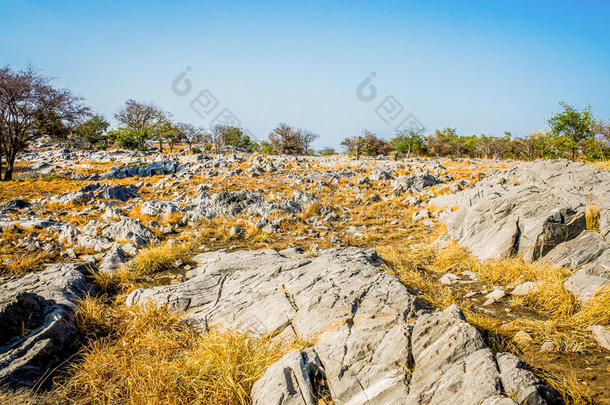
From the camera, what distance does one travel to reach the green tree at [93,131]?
4943cm

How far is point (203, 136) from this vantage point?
48.1 metres

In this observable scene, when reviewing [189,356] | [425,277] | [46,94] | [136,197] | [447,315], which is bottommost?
[425,277]

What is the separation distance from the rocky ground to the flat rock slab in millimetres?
18

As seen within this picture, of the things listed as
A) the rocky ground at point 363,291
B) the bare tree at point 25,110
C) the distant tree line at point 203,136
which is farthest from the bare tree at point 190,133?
the rocky ground at point 363,291

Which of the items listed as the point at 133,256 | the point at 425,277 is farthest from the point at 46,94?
the point at 425,277

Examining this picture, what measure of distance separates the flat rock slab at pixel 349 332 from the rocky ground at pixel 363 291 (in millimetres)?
18

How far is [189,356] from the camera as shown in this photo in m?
3.50

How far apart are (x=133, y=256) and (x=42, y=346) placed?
384 centimetres

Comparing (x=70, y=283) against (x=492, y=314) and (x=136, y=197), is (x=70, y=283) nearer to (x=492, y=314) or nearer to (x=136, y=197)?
(x=492, y=314)

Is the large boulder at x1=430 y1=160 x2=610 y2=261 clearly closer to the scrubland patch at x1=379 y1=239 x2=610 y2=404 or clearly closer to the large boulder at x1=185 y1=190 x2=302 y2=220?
the scrubland patch at x1=379 y1=239 x2=610 y2=404

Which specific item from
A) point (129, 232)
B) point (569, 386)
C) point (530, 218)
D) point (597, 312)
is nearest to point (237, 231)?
point (129, 232)

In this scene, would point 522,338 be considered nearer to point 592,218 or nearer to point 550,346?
point 550,346

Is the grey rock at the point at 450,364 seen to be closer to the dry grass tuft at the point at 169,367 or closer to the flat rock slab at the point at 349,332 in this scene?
the flat rock slab at the point at 349,332

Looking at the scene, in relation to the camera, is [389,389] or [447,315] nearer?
[389,389]
